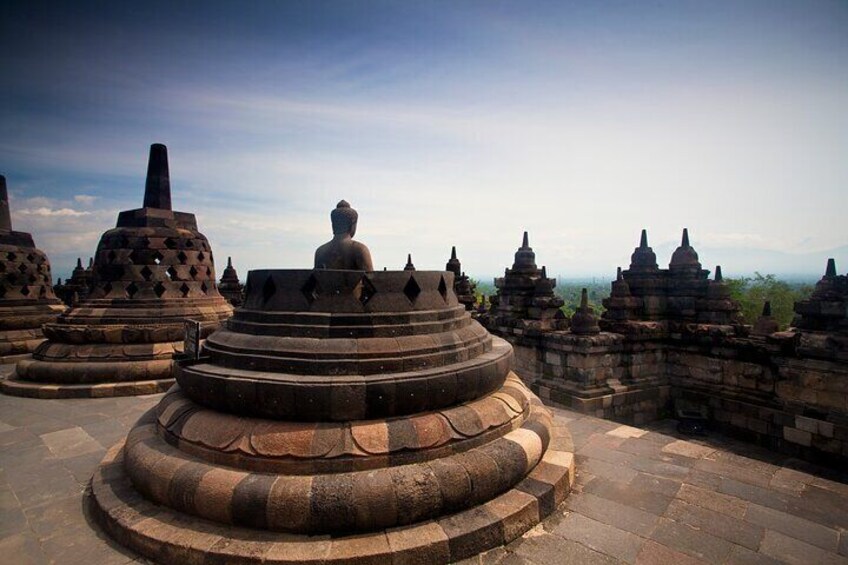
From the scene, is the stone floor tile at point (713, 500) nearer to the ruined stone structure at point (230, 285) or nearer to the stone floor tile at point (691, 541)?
the stone floor tile at point (691, 541)

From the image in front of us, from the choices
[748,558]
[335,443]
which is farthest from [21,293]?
[748,558]

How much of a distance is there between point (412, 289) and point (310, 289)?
3.64ft

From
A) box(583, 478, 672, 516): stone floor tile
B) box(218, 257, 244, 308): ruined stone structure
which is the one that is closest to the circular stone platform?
box(583, 478, 672, 516): stone floor tile

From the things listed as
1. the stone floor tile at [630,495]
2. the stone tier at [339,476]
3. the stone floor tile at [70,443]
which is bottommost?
the stone floor tile at [630,495]

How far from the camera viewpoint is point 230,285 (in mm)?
19656

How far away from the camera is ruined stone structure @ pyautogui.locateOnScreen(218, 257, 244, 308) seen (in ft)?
62.2

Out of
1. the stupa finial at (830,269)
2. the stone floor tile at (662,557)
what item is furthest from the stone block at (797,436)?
the stone floor tile at (662,557)

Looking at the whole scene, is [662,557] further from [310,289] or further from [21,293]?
[21,293]

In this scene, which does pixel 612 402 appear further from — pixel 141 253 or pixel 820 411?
pixel 141 253

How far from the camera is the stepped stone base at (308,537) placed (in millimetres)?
3045

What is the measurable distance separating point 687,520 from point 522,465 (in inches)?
63.5

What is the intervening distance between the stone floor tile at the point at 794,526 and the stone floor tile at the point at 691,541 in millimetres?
667

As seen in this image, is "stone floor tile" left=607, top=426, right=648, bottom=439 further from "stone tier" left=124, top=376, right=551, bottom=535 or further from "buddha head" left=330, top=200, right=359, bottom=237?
"buddha head" left=330, top=200, right=359, bottom=237

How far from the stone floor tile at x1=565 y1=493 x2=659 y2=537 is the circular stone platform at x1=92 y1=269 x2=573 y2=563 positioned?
0.19 m
